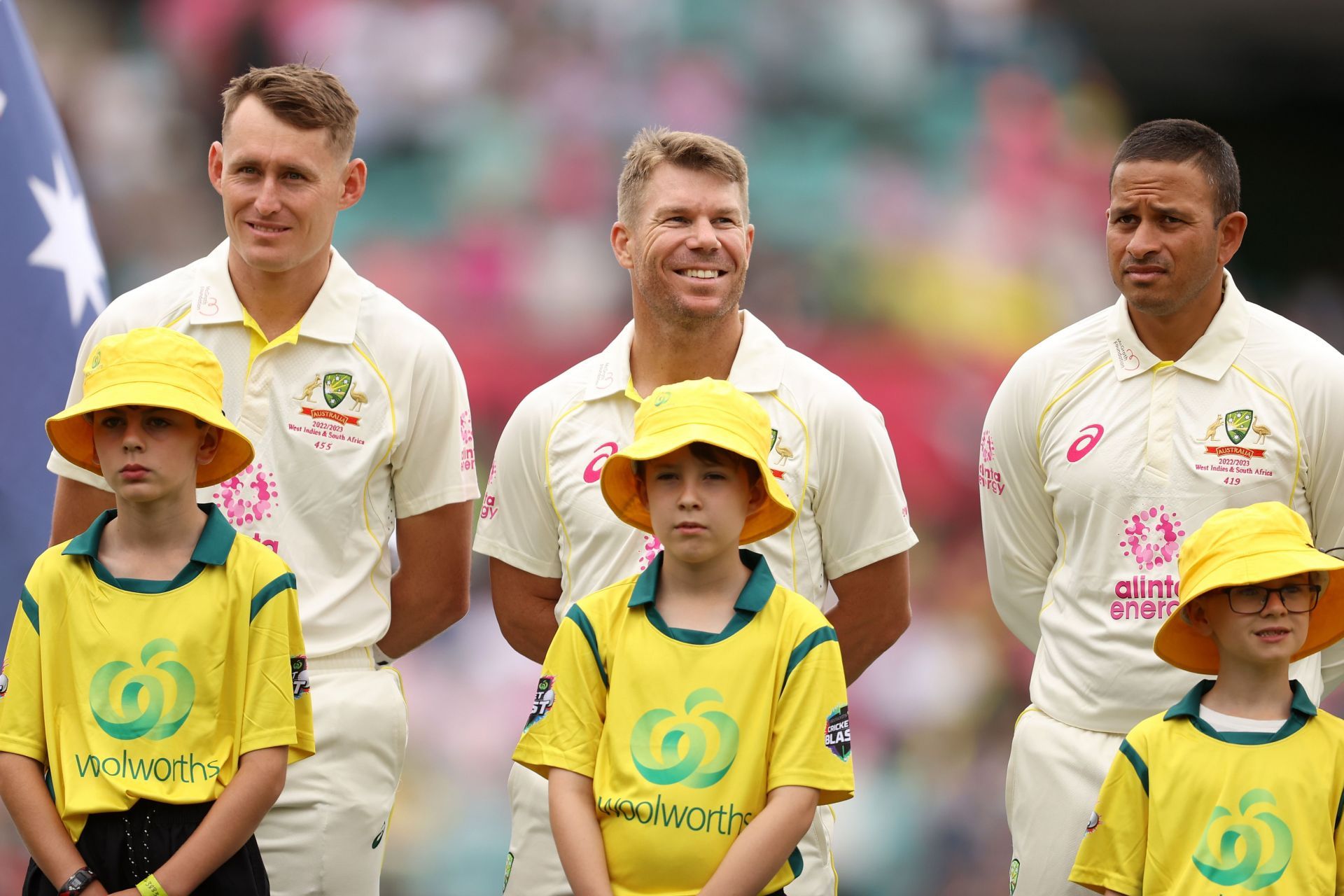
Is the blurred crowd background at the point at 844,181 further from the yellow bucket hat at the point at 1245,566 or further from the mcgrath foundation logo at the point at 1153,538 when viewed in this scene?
the yellow bucket hat at the point at 1245,566

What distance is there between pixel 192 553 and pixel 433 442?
80cm

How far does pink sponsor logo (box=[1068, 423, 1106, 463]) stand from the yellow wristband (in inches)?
74.7

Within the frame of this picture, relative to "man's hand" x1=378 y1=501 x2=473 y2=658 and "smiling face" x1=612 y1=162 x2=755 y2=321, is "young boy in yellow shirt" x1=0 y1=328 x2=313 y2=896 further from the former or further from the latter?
"smiling face" x1=612 y1=162 x2=755 y2=321

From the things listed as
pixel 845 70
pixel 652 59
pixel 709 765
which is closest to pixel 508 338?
pixel 652 59

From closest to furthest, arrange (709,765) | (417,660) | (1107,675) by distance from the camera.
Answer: (709,765)
(1107,675)
(417,660)

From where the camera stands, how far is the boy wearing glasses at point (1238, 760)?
279 cm

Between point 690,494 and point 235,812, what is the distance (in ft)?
2.89

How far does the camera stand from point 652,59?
585 centimetres

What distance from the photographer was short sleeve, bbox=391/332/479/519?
3590 mm

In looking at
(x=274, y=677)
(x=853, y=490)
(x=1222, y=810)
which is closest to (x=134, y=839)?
(x=274, y=677)

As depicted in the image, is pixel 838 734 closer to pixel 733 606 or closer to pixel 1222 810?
pixel 733 606

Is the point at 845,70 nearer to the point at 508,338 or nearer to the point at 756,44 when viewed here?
the point at 756,44

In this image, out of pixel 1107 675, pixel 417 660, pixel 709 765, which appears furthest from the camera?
pixel 417 660

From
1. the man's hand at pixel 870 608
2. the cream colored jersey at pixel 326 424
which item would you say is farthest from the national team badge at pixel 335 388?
the man's hand at pixel 870 608
